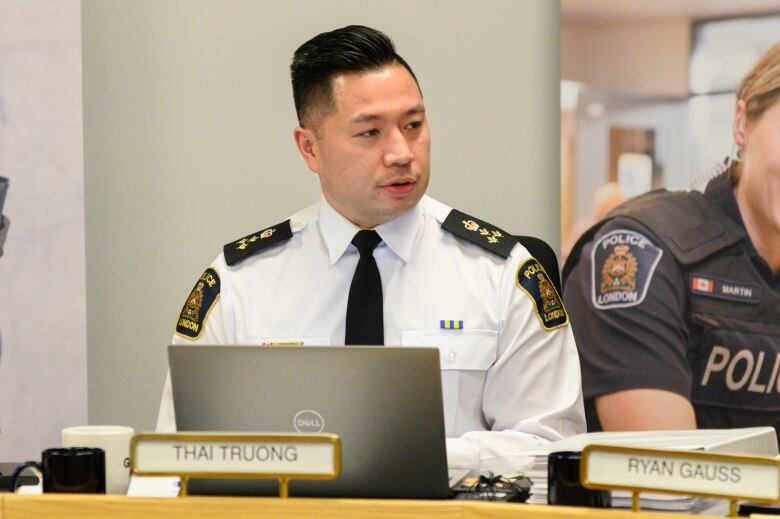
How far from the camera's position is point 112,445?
1442 millimetres

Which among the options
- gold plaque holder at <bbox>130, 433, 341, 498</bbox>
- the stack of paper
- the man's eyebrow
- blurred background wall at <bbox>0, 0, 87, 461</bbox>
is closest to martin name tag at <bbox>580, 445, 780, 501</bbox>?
the stack of paper

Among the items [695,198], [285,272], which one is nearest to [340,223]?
[285,272]

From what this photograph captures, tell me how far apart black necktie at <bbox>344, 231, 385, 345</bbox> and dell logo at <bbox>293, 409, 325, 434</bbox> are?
2.66 ft

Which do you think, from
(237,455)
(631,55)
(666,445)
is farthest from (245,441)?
(631,55)

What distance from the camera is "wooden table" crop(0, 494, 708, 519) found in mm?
1045

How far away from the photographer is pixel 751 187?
7.89ft

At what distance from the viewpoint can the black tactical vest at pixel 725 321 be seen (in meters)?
2.41

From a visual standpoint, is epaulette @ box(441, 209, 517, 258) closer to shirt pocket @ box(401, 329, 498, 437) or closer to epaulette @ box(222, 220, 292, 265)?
shirt pocket @ box(401, 329, 498, 437)

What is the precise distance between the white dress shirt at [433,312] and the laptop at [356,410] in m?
0.78

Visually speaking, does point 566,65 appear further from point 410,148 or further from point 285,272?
point 285,272

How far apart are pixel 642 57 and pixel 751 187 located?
1.26ft

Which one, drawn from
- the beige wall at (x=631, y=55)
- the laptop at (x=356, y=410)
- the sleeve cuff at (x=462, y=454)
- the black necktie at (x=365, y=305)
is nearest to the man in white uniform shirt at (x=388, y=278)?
the black necktie at (x=365, y=305)

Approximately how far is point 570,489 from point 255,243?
1.25m

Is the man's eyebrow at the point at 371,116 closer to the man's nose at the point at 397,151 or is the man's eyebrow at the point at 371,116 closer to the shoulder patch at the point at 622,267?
the man's nose at the point at 397,151
